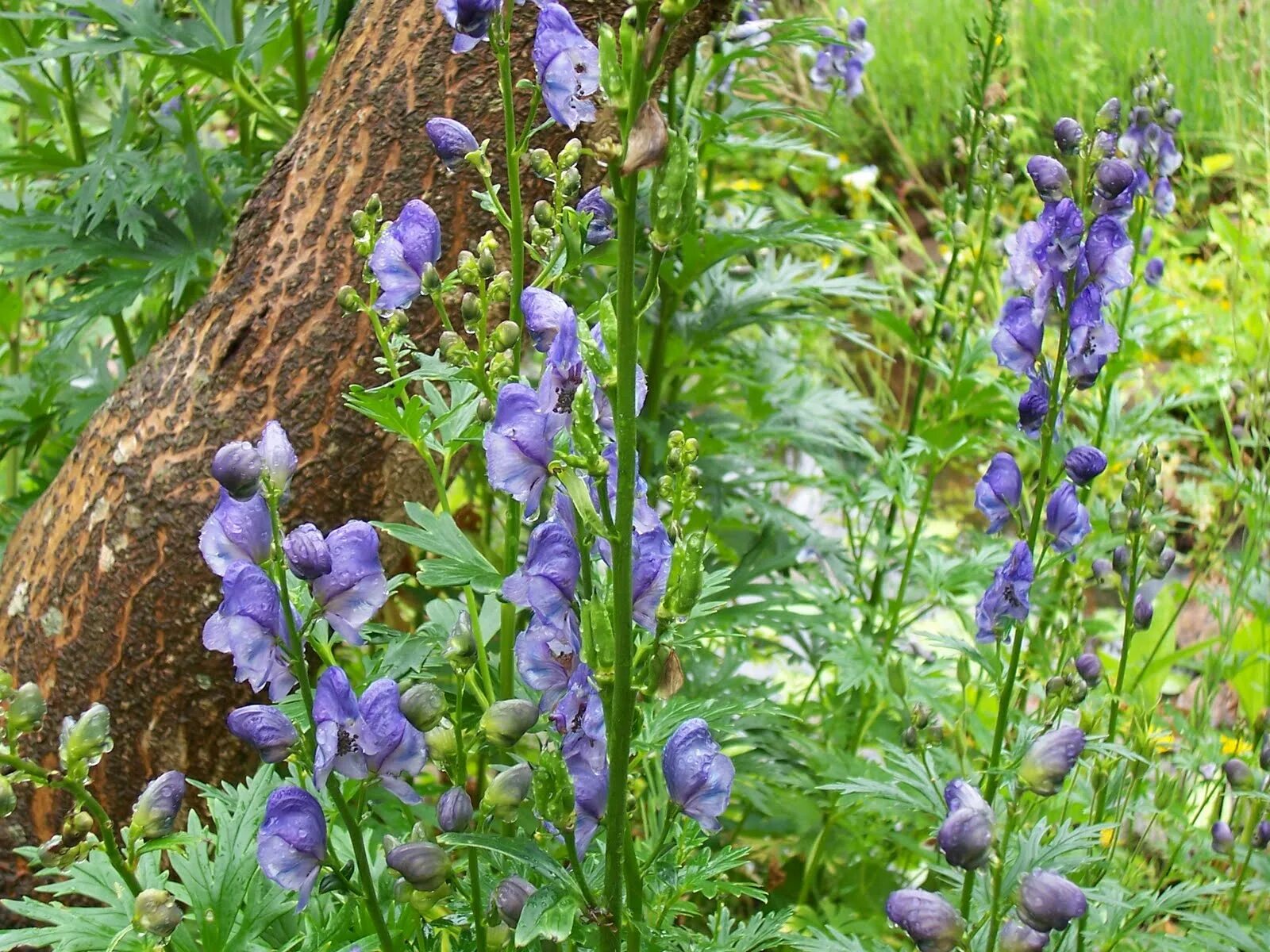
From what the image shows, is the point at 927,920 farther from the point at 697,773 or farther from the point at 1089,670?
the point at 1089,670

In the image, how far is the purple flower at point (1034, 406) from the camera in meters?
1.25

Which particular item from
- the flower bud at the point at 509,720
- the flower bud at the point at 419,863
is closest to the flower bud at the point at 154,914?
the flower bud at the point at 419,863

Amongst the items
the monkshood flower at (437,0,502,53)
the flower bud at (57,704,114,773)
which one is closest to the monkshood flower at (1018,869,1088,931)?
the flower bud at (57,704,114,773)

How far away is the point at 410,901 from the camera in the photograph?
0.95 meters

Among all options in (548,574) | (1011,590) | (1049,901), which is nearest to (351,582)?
(548,574)

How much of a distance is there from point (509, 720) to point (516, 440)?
0.67 ft

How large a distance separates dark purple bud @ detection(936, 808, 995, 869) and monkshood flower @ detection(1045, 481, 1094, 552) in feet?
1.72

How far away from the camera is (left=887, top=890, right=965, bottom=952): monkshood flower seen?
92cm

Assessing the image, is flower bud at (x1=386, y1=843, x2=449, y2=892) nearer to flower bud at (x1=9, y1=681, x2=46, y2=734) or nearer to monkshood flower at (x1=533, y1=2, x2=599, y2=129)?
flower bud at (x1=9, y1=681, x2=46, y2=734)

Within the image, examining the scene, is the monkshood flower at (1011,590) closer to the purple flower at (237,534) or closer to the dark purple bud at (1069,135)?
the dark purple bud at (1069,135)

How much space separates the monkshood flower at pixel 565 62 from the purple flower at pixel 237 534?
1.20ft

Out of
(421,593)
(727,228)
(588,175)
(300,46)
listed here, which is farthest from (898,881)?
(300,46)

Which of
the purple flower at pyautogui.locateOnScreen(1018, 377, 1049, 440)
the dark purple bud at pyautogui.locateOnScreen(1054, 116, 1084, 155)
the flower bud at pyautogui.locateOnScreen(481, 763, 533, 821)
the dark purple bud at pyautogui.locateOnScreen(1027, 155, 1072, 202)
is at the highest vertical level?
the dark purple bud at pyautogui.locateOnScreen(1054, 116, 1084, 155)

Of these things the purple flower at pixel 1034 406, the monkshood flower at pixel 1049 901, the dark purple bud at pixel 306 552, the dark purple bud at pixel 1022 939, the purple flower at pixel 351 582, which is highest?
the purple flower at pixel 1034 406
